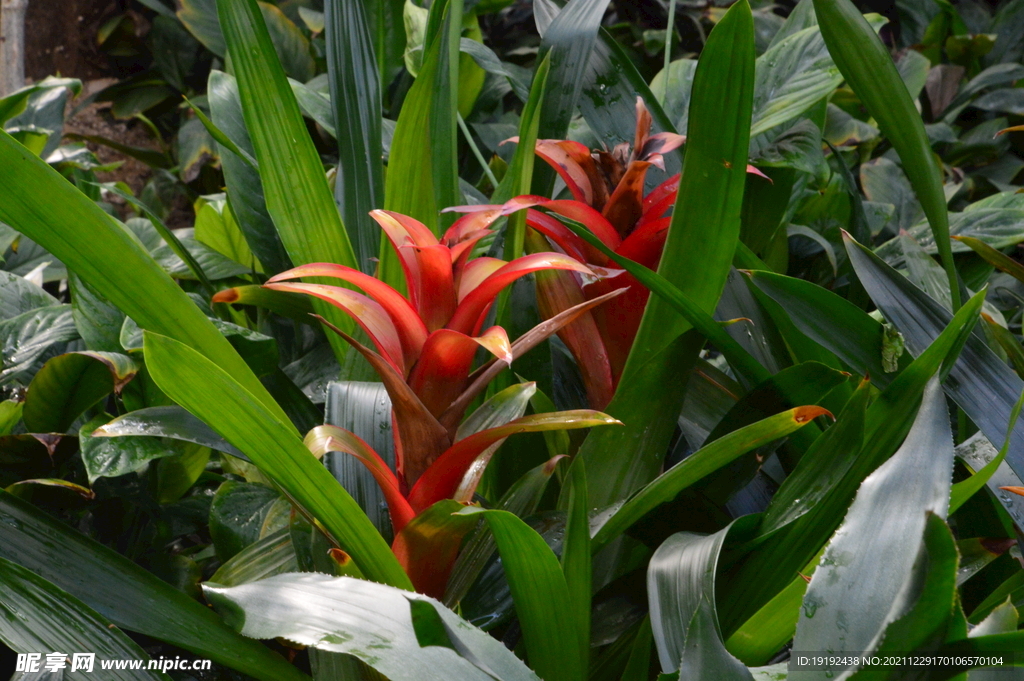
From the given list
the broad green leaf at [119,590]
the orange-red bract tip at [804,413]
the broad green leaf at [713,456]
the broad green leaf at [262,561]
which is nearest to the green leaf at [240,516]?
the broad green leaf at [262,561]

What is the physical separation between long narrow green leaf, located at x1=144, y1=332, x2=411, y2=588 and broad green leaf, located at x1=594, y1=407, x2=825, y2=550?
0.18m

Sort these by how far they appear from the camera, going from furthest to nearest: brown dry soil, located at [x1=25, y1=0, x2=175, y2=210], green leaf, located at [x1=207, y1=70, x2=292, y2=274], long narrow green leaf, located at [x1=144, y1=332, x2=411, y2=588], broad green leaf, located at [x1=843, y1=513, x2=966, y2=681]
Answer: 1. brown dry soil, located at [x1=25, y1=0, x2=175, y2=210]
2. green leaf, located at [x1=207, y1=70, x2=292, y2=274]
3. long narrow green leaf, located at [x1=144, y1=332, x2=411, y2=588]
4. broad green leaf, located at [x1=843, y1=513, x2=966, y2=681]

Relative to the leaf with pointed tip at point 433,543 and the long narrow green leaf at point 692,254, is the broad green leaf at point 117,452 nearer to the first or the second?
the leaf with pointed tip at point 433,543

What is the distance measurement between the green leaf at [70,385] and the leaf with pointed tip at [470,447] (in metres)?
0.32

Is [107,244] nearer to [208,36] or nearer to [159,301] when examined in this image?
[159,301]

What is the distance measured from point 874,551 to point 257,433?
34 centimetres

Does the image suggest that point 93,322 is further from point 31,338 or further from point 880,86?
point 880,86

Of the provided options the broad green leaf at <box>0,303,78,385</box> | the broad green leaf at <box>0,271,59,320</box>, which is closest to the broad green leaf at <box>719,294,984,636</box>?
the broad green leaf at <box>0,303,78,385</box>

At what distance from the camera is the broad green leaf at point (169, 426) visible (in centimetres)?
57

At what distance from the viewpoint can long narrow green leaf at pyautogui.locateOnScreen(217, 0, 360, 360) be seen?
665mm

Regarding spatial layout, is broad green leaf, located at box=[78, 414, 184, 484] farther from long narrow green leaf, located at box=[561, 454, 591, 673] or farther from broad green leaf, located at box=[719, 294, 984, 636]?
broad green leaf, located at box=[719, 294, 984, 636]

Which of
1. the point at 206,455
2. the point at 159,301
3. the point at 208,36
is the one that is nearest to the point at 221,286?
the point at 206,455

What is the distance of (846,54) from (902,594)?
0.46 m

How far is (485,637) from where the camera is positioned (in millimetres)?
417
